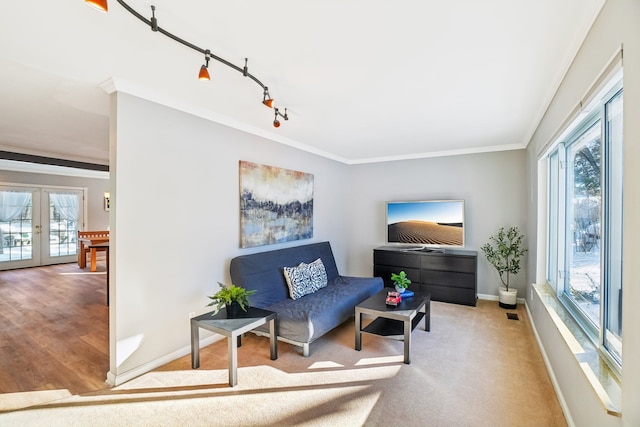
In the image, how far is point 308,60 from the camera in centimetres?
200

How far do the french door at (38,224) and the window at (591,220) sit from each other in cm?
987

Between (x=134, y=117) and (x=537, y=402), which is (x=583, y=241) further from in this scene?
(x=134, y=117)

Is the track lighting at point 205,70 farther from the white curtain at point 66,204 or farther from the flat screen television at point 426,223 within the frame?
the white curtain at point 66,204

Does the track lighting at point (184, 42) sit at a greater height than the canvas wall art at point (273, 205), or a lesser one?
greater

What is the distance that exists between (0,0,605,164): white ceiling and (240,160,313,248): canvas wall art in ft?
2.27

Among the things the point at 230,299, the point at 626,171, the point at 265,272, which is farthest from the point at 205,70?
the point at 265,272

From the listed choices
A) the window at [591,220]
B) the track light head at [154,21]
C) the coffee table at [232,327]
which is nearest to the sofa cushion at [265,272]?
the coffee table at [232,327]

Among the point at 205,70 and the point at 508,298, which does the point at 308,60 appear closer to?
the point at 205,70

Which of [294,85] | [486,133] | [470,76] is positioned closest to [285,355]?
[294,85]

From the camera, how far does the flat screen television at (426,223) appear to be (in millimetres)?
4700

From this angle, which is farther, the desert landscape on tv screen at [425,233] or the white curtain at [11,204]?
the white curtain at [11,204]

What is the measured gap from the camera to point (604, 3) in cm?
139

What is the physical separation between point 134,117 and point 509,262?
4.92 meters

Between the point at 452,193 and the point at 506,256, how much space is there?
119 cm
